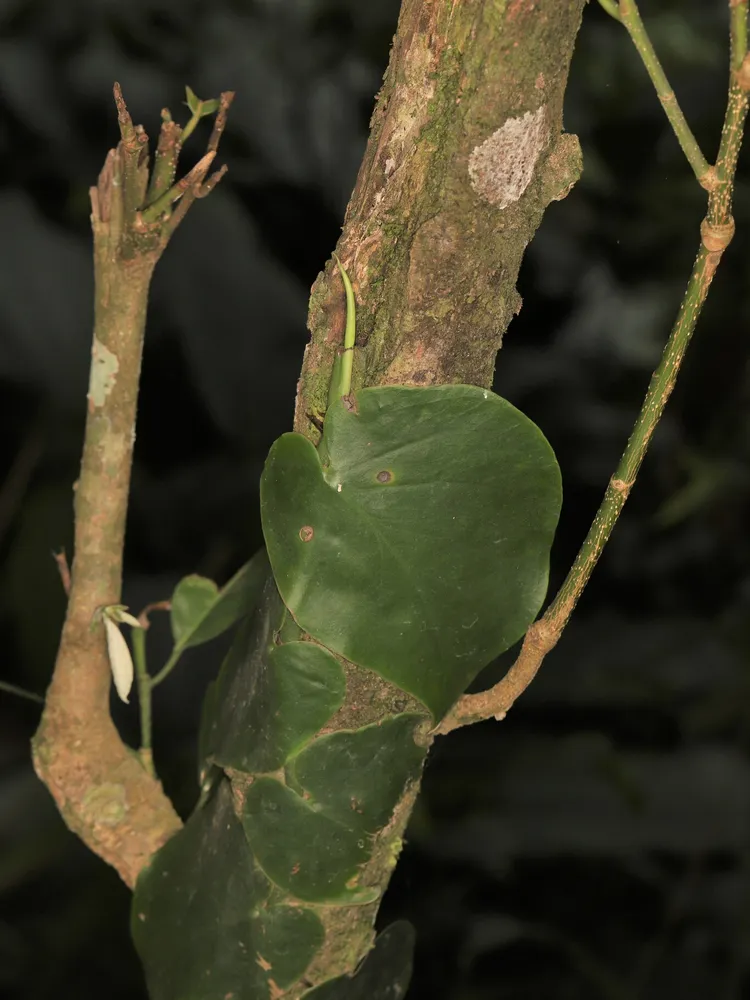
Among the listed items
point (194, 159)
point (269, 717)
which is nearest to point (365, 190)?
point (269, 717)

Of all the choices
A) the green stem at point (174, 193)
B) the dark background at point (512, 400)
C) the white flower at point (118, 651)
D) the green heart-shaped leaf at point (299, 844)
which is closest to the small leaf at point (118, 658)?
the white flower at point (118, 651)

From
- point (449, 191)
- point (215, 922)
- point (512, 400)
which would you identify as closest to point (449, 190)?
point (449, 191)

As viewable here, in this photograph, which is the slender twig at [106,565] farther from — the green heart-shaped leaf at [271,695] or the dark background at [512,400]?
the dark background at [512,400]

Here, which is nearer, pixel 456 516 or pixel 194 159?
pixel 456 516

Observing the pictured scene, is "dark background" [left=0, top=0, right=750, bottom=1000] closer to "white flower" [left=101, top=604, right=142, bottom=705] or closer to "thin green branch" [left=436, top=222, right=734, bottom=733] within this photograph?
"white flower" [left=101, top=604, right=142, bottom=705]

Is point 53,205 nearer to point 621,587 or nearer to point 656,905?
point 621,587
